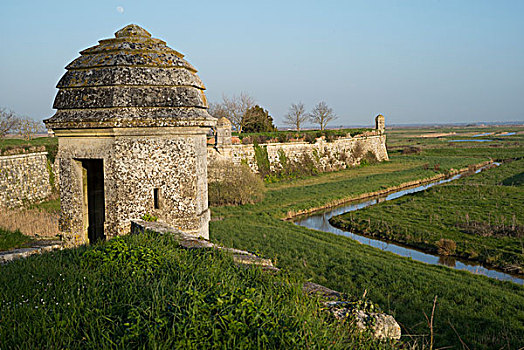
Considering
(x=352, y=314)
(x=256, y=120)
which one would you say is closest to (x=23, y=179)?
(x=352, y=314)

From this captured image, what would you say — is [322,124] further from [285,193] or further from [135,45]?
[135,45]

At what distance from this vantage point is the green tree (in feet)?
139

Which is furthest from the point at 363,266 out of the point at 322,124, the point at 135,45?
the point at 322,124

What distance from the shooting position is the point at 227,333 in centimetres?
235

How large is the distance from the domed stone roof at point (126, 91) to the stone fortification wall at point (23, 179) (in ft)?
52.9

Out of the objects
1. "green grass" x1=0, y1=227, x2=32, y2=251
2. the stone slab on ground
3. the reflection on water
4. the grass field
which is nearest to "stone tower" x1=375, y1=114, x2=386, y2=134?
the reflection on water

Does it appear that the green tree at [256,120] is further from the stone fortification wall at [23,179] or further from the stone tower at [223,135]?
the stone fortification wall at [23,179]

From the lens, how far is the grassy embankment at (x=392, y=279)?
23.9 feet

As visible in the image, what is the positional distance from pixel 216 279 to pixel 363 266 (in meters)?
8.77

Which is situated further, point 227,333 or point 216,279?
point 216,279

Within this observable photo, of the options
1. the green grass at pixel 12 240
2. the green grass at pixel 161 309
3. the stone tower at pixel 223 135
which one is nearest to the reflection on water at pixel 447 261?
the green grass at pixel 161 309

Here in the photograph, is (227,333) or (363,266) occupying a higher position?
(227,333)

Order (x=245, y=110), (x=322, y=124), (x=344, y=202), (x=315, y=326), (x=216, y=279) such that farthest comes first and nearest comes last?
(x=322, y=124), (x=245, y=110), (x=344, y=202), (x=216, y=279), (x=315, y=326)

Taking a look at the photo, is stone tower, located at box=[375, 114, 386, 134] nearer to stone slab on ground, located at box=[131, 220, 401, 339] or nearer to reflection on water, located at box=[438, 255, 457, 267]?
reflection on water, located at box=[438, 255, 457, 267]
